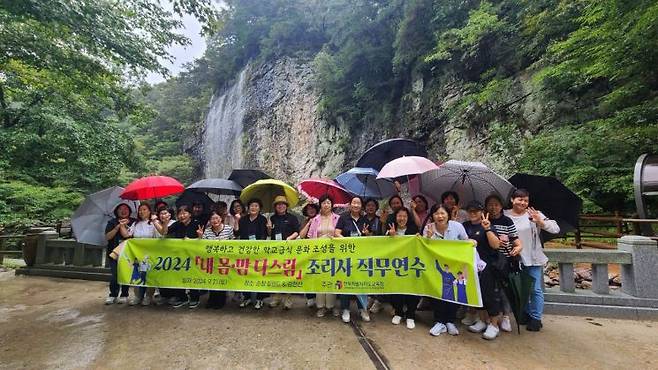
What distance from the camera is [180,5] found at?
5.80 m

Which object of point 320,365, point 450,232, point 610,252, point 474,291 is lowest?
point 320,365

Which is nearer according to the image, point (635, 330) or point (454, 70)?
point (635, 330)

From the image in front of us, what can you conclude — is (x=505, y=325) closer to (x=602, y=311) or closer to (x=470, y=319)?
(x=470, y=319)

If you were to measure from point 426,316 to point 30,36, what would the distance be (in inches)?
342

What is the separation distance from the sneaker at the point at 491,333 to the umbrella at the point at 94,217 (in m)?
5.72

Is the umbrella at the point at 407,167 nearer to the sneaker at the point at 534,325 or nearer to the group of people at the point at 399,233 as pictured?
the group of people at the point at 399,233

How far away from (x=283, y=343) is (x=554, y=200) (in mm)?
3970

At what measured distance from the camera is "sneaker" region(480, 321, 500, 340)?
378 cm

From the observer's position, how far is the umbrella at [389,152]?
575cm

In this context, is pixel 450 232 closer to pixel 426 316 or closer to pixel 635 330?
pixel 426 316

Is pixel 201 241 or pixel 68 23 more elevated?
pixel 68 23

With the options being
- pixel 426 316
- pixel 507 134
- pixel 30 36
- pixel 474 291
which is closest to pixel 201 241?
pixel 426 316

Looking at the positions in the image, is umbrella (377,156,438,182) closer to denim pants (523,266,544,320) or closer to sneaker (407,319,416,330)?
denim pants (523,266,544,320)

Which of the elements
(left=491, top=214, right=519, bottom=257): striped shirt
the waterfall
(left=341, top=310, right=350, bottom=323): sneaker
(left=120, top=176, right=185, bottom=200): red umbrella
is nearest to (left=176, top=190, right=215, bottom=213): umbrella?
(left=120, top=176, right=185, bottom=200): red umbrella
